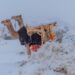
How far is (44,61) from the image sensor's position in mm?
6160

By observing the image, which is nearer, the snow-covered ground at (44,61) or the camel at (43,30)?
the snow-covered ground at (44,61)

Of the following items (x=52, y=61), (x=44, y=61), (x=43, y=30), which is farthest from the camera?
(x=43, y=30)

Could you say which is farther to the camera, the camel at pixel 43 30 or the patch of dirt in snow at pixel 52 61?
the camel at pixel 43 30

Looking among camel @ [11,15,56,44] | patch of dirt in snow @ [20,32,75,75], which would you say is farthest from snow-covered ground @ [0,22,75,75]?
camel @ [11,15,56,44]

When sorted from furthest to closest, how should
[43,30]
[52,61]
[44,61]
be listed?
[43,30] < [44,61] < [52,61]

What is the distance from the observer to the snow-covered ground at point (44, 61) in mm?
5590

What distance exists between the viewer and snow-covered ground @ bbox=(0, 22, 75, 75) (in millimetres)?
5590

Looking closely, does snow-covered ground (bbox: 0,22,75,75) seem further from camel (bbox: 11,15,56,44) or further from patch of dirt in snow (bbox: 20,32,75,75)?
camel (bbox: 11,15,56,44)

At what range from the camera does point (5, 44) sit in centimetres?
892

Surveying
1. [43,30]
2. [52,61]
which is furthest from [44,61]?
[43,30]

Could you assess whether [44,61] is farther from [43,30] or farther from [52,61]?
[43,30]

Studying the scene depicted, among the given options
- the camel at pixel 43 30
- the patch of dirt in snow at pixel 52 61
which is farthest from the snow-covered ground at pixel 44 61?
the camel at pixel 43 30

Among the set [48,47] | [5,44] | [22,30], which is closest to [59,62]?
[48,47]

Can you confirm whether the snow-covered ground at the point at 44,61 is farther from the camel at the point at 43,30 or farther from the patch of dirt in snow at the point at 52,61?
the camel at the point at 43,30
